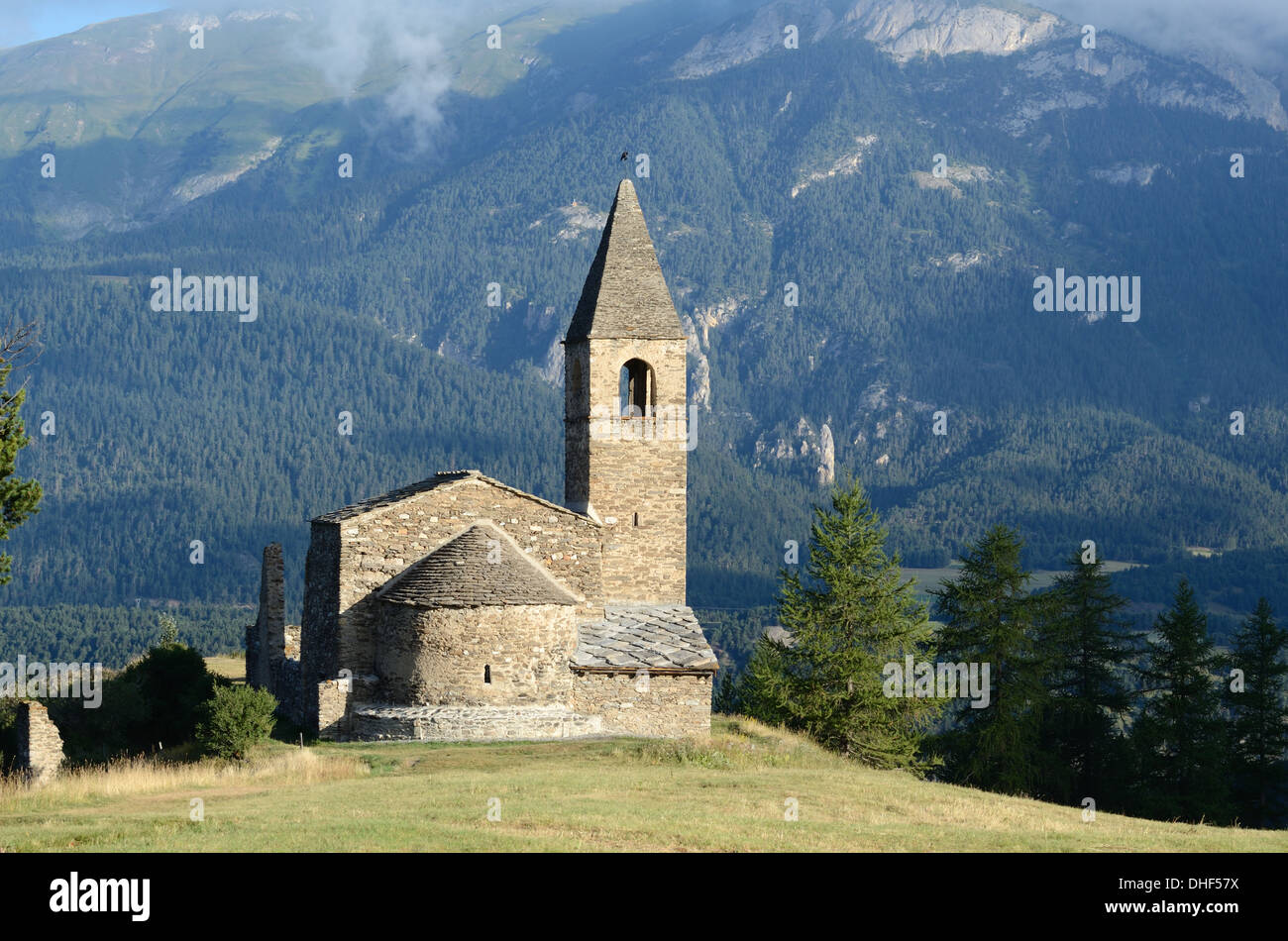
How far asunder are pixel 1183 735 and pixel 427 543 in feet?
83.6

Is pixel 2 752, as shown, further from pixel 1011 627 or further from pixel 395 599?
pixel 1011 627

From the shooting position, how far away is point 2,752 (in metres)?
36.2

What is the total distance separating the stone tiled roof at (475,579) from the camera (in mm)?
35500

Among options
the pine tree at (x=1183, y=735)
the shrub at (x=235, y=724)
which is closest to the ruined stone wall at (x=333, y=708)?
the shrub at (x=235, y=724)

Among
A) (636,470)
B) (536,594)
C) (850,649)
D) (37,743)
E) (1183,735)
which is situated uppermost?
(636,470)

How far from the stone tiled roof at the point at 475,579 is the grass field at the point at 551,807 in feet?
11.8

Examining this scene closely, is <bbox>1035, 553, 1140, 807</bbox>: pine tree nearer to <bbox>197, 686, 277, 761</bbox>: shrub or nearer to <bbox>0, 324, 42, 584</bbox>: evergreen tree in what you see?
<bbox>197, 686, 277, 761</bbox>: shrub

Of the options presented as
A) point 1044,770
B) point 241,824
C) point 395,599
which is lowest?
point 1044,770

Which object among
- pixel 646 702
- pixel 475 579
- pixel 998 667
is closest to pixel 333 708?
pixel 475 579

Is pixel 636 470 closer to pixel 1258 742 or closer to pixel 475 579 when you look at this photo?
pixel 475 579

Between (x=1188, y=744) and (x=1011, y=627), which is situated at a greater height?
(x=1011, y=627)

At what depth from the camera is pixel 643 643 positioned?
3825 cm
